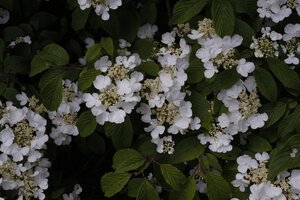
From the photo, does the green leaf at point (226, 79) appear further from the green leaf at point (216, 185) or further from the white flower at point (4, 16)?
the white flower at point (4, 16)

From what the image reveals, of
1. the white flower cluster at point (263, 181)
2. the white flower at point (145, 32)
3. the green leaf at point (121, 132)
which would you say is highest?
the white flower at point (145, 32)

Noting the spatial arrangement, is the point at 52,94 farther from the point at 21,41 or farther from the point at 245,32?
the point at 245,32

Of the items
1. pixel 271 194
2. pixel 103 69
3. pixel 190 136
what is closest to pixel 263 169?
pixel 271 194

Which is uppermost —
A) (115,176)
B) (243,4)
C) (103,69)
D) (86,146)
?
(243,4)

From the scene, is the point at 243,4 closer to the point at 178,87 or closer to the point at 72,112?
the point at 178,87

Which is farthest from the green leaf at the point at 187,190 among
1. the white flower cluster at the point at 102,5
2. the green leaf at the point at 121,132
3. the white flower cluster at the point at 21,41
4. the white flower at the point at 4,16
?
the white flower at the point at 4,16
